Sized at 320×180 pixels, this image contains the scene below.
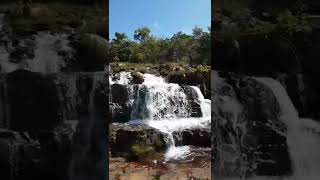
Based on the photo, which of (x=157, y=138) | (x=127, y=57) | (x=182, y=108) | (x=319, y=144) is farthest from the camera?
(x=127, y=57)

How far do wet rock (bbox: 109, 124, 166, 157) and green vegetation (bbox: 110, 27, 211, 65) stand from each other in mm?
9794

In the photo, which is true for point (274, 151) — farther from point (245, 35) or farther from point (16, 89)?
point (16, 89)

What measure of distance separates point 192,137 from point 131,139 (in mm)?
2180

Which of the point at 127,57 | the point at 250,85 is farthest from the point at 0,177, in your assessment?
the point at 127,57

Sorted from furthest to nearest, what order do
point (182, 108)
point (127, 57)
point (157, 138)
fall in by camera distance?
point (127, 57) < point (182, 108) < point (157, 138)

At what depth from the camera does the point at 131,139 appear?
14062mm

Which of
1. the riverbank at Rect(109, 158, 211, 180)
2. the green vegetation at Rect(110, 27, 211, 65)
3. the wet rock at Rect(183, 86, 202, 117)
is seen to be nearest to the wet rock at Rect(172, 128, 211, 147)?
the riverbank at Rect(109, 158, 211, 180)

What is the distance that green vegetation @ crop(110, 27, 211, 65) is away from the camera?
24844 mm

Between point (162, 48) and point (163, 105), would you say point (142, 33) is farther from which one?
point (163, 105)

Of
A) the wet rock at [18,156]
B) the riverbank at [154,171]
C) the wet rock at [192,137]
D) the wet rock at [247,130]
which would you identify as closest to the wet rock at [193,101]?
the wet rock at [192,137]

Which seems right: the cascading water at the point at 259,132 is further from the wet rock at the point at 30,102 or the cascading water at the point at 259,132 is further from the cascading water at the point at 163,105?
the cascading water at the point at 163,105

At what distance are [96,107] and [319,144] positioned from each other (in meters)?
2.49

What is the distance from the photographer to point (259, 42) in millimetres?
5113

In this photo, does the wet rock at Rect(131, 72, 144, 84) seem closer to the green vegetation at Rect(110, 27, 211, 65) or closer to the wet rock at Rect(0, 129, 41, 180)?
the green vegetation at Rect(110, 27, 211, 65)
